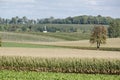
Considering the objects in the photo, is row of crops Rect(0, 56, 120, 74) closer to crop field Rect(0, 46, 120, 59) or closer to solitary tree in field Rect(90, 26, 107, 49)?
crop field Rect(0, 46, 120, 59)

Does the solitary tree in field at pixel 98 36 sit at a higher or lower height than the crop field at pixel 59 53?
lower

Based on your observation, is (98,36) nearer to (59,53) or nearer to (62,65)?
(59,53)

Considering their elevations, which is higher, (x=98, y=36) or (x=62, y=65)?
(x=62, y=65)

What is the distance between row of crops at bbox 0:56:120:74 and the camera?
23.6 meters

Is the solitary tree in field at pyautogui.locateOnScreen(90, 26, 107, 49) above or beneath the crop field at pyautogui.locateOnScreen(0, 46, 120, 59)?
beneath

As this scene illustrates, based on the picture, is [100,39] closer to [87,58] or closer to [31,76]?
[87,58]

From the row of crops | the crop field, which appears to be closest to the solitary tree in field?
the crop field

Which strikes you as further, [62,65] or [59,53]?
[59,53]

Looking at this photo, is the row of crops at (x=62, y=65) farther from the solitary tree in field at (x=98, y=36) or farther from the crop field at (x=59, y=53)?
the solitary tree in field at (x=98, y=36)

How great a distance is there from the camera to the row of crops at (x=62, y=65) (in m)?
23.6

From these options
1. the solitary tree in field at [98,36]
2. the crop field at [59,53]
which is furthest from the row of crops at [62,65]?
the solitary tree in field at [98,36]

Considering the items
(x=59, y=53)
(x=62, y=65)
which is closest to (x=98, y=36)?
(x=59, y=53)

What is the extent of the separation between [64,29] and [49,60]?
171 m

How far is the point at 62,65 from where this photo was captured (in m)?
24.2
